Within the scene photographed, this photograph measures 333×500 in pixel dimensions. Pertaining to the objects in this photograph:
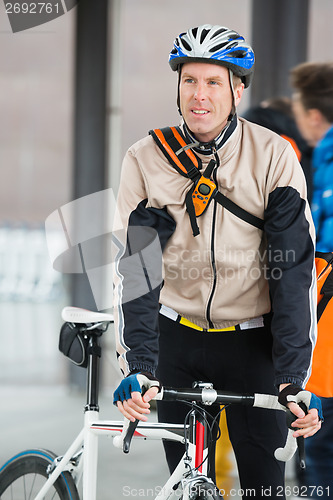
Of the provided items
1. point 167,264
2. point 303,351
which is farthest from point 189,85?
point 303,351

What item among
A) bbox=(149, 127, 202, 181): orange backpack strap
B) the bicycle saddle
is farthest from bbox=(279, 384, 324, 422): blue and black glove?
the bicycle saddle

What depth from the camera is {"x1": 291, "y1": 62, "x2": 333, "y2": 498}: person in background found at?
2.50 meters

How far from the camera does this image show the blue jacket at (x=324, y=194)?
8.36 feet

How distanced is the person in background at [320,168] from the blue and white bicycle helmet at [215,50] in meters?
0.90

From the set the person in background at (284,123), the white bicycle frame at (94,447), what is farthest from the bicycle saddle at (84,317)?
the person in background at (284,123)

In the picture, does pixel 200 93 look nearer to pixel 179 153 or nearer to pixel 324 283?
pixel 179 153

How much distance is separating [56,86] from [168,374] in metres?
4.25

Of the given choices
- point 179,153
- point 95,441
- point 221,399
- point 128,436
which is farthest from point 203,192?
point 95,441

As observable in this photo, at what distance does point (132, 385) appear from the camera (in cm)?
155

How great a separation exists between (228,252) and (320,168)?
0.99m

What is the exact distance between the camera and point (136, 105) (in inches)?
218

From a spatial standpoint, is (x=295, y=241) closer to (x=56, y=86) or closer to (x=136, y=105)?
(x=136, y=105)

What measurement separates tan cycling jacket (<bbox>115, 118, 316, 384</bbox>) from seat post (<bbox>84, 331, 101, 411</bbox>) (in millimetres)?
460

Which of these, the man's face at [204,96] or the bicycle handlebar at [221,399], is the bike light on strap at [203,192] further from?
the bicycle handlebar at [221,399]
